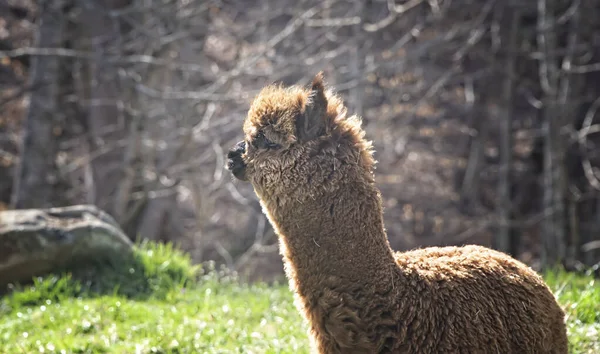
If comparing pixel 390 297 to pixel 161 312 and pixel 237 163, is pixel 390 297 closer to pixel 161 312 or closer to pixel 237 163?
pixel 237 163

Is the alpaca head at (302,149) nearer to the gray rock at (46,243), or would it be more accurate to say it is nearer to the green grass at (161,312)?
the green grass at (161,312)

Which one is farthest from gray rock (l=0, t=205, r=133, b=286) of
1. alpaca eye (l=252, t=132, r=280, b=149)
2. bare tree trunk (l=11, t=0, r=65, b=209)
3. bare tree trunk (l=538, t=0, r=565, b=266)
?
bare tree trunk (l=538, t=0, r=565, b=266)

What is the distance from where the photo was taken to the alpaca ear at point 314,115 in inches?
156

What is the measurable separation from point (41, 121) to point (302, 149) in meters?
7.66

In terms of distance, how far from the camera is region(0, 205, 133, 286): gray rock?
7336 millimetres

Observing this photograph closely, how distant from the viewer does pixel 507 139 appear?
50.5 ft

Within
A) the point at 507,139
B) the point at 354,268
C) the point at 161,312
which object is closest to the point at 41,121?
the point at 161,312

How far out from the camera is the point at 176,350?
5551mm

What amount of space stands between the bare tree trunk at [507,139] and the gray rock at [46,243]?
9.14 metres

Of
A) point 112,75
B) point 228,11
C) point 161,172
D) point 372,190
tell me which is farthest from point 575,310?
point 228,11

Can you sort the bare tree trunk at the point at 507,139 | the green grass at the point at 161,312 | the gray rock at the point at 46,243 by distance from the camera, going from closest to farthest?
the green grass at the point at 161,312
the gray rock at the point at 46,243
the bare tree trunk at the point at 507,139

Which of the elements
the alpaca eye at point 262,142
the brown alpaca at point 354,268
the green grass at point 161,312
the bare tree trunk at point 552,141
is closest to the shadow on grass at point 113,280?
the green grass at point 161,312

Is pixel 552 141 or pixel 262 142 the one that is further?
pixel 552 141

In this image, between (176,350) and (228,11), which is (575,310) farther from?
(228,11)
